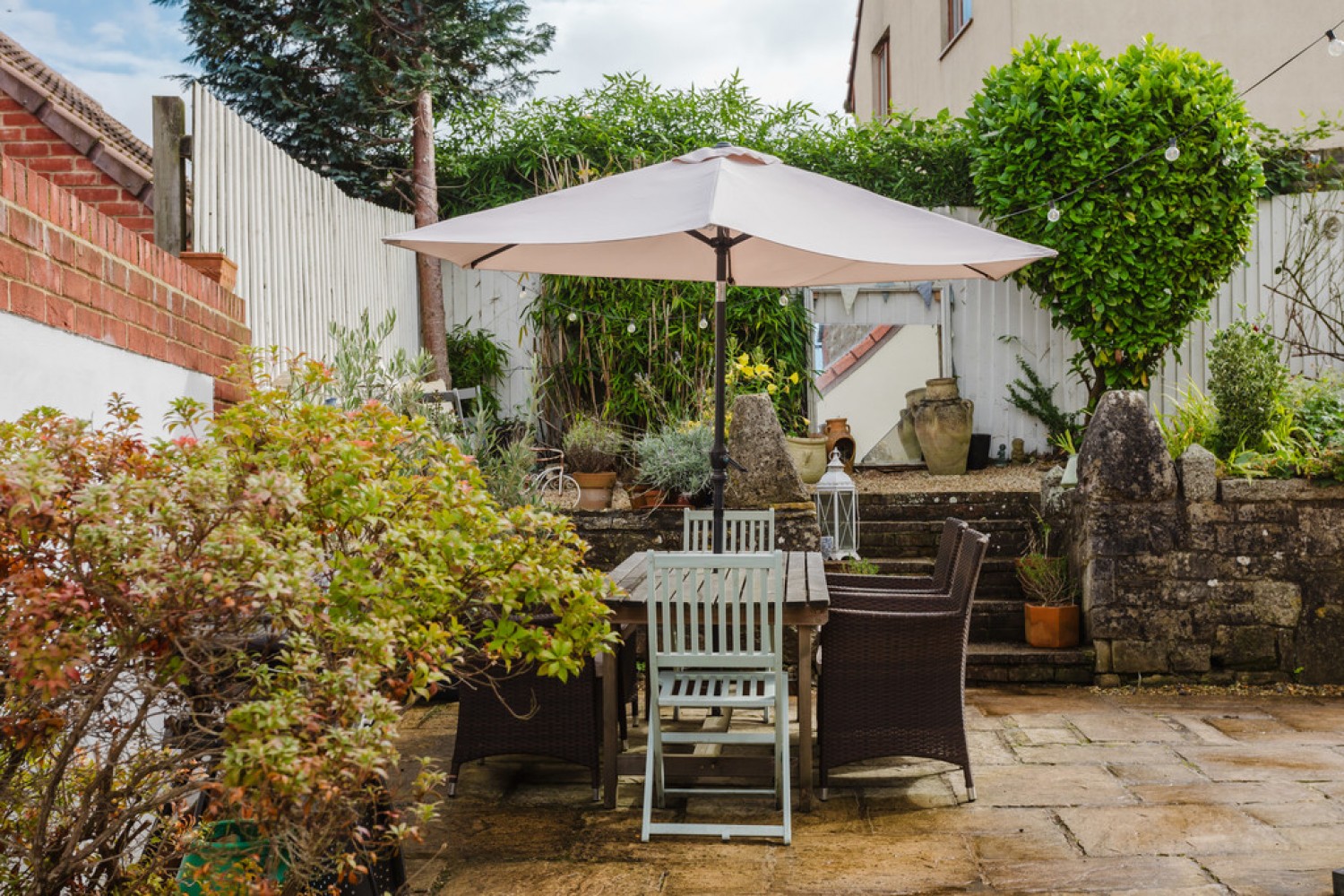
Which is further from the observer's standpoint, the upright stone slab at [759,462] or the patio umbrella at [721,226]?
the upright stone slab at [759,462]

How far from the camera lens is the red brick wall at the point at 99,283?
2637mm

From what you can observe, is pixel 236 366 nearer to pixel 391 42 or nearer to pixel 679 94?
pixel 679 94

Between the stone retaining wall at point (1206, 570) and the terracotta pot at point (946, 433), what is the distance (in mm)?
2982

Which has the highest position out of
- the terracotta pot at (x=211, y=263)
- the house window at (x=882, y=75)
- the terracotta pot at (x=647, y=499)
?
the house window at (x=882, y=75)

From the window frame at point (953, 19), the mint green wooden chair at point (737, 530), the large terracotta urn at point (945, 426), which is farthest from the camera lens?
the window frame at point (953, 19)

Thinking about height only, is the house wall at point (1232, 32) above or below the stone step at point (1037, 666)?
above

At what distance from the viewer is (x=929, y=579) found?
4.95 m

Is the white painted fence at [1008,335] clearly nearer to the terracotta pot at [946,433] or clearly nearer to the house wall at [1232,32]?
the terracotta pot at [946,433]

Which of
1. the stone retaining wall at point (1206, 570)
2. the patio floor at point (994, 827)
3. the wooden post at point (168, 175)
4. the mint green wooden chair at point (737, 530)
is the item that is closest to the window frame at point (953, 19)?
the stone retaining wall at point (1206, 570)

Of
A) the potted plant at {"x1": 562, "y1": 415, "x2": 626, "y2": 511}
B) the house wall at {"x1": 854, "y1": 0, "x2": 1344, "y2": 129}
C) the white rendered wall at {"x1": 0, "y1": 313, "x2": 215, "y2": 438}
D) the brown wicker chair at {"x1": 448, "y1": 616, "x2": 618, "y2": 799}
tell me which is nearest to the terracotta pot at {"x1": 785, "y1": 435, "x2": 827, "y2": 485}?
the potted plant at {"x1": 562, "y1": 415, "x2": 626, "y2": 511}

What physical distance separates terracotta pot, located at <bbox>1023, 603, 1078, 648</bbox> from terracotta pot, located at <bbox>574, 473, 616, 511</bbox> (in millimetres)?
2712

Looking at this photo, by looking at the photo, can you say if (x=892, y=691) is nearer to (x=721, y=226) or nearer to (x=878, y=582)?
(x=878, y=582)

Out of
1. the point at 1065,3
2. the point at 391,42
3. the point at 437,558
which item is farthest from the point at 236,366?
the point at 1065,3

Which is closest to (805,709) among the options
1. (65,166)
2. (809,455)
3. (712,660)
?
(712,660)
